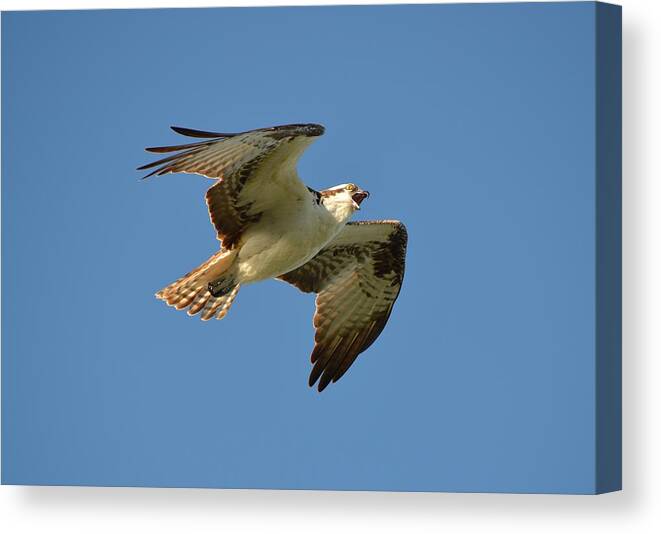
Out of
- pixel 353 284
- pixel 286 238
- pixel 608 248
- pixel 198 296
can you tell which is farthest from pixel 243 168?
pixel 608 248

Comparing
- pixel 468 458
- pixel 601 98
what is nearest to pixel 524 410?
pixel 468 458

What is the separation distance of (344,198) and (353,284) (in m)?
0.87

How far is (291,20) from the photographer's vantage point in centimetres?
686

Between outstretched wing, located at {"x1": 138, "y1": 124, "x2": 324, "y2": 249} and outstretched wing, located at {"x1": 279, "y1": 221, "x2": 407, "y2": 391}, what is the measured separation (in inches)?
26.9

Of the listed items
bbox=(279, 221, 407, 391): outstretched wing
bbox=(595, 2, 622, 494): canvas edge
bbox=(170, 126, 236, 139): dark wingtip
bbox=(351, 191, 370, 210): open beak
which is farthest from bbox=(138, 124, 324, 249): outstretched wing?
bbox=(595, 2, 622, 494): canvas edge

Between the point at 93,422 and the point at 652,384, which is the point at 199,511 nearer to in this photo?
the point at 93,422

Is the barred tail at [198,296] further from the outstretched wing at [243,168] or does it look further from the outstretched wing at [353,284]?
the outstretched wing at [353,284]

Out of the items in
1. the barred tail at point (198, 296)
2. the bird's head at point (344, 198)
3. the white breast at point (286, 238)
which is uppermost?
the bird's head at point (344, 198)

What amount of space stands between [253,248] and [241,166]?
495mm

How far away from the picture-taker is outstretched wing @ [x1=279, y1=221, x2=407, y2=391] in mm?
7562

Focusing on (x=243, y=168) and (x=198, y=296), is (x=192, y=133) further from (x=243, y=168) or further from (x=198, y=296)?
(x=198, y=296)

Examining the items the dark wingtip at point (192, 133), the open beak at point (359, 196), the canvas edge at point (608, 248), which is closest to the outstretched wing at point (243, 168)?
the dark wingtip at point (192, 133)

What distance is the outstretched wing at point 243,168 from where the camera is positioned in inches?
250

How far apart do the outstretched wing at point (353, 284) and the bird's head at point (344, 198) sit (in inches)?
18.5
